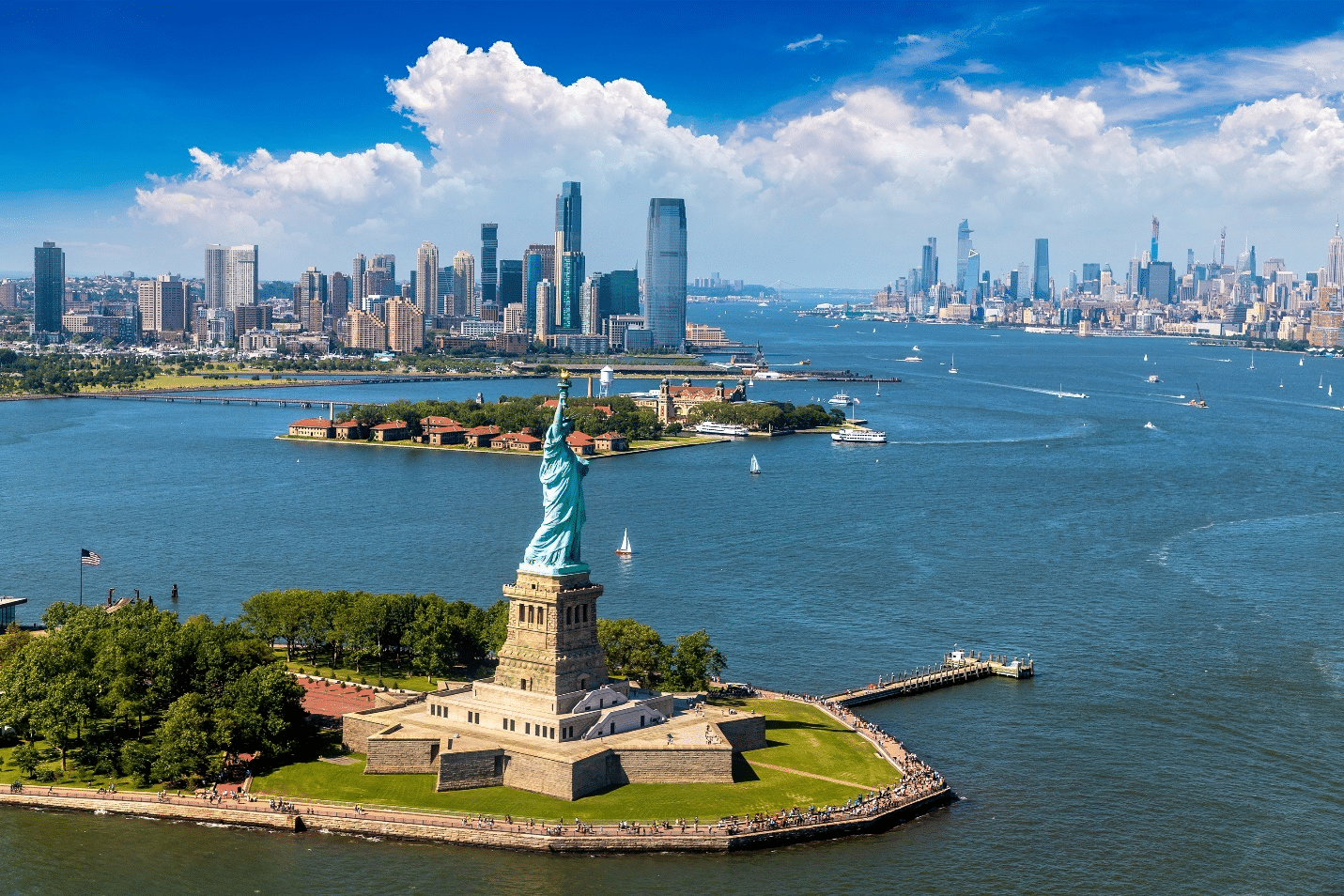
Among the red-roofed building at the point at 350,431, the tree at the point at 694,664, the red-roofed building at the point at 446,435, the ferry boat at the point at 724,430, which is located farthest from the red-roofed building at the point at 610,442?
the tree at the point at 694,664

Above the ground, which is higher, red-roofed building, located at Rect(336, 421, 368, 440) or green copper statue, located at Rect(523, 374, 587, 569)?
green copper statue, located at Rect(523, 374, 587, 569)

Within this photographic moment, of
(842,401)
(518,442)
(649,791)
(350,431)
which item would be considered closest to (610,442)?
(518,442)

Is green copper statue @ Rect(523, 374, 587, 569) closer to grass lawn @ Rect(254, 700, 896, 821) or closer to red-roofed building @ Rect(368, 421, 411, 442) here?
grass lawn @ Rect(254, 700, 896, 821)

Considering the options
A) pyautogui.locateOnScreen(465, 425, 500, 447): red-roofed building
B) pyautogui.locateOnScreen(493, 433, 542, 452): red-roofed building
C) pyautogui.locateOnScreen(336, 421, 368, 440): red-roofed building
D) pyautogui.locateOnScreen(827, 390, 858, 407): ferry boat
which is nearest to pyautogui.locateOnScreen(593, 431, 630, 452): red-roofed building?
pyautogui.locateOnScreen(493, 433, 542, 452): red-roofed building

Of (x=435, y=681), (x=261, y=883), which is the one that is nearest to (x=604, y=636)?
(x=435, y=681)

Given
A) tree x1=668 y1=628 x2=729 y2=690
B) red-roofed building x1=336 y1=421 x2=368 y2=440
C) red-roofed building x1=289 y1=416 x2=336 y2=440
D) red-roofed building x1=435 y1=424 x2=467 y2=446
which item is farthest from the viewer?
red-roofed building x1=289 y1=416 x2=336 y2=440

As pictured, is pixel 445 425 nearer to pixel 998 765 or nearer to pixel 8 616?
pixel 8 616

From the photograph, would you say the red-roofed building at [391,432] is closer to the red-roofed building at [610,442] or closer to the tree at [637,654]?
the red-roofed building at [610,442]
